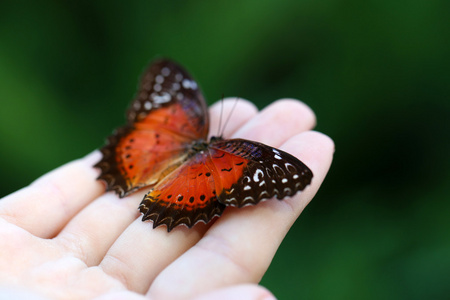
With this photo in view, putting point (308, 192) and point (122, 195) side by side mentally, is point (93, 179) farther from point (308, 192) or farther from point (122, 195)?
point (308, 192)

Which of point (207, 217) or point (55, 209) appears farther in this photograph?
point (55, 209)

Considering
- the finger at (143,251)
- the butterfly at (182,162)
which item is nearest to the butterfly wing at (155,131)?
the butterfly at (182,162)

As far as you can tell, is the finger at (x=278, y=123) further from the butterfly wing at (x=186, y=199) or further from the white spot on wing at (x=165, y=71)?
the white spot on wing at (x=165, y=71)

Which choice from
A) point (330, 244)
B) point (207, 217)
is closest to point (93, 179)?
point (207, 217)

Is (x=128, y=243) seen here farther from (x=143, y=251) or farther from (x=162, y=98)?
(x=162, y=98)

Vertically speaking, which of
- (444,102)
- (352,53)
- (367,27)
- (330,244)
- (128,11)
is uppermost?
(128,11)

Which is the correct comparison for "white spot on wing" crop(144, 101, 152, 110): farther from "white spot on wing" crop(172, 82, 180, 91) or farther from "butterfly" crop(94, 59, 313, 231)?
"white spot on wing" crop(172, 82, 180, 91)

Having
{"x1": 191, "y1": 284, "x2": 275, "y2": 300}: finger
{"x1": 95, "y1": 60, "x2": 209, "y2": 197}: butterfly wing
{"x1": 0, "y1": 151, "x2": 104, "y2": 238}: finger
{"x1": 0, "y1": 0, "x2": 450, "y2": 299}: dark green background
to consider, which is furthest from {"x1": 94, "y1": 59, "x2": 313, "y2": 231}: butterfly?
{"x1": 0, "y1": 0, "x2": 450, "y2": 299}: dark green background
